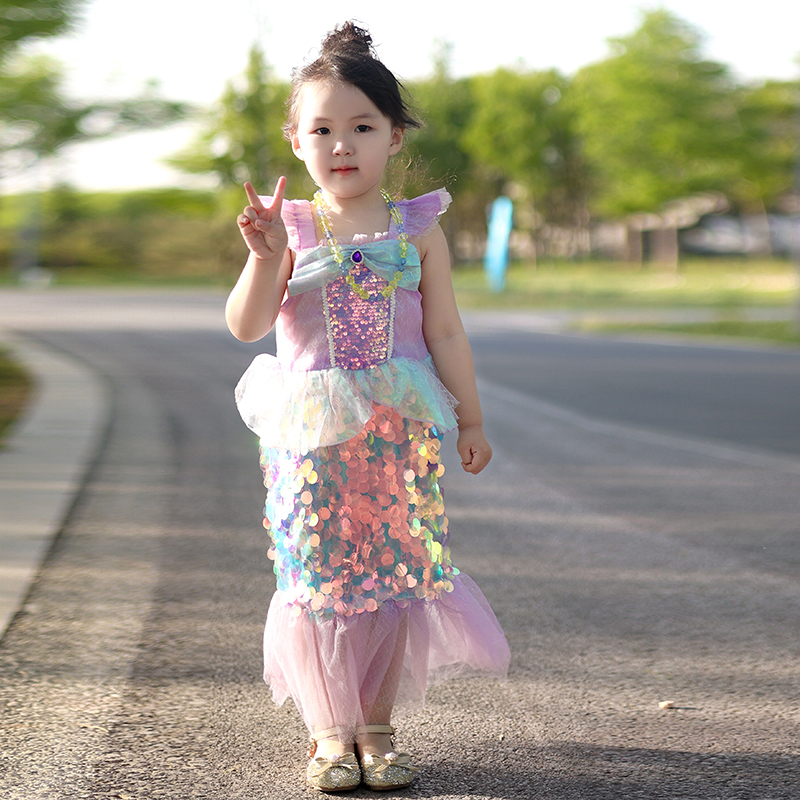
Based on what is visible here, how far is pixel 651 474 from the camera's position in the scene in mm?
7086

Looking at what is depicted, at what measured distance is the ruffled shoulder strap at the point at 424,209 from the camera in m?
2.79

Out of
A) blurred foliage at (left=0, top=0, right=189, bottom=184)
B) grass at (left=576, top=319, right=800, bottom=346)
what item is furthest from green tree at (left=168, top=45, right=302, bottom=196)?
blurred foliage at (left=0, top=0, right=189, bottom=184)

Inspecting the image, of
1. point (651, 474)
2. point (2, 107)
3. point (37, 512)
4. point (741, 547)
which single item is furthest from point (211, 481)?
point (2, 107)

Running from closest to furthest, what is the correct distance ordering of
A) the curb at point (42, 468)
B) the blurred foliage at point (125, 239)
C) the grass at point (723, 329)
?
the curb at point (42, 468) < the grass at point (723, 329) < the blurred foliage at point (125, 239)

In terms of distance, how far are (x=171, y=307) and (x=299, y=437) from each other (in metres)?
29.6

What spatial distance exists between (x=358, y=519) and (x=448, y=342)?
0.49 meters

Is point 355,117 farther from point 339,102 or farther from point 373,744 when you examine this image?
point 373,744

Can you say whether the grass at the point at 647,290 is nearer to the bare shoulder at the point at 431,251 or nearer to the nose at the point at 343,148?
the bare shoulder at the point at 431,251

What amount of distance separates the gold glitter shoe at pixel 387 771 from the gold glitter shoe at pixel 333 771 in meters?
0.03

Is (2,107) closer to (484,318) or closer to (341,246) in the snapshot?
(341,246)

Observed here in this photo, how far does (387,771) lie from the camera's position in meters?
2.67

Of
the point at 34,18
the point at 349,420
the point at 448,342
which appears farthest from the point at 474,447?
the point at 34,18

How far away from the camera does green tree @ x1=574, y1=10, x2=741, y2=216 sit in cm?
4656

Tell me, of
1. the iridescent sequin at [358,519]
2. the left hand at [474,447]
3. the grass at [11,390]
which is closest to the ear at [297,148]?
the iridescent sequin at [358,519]
